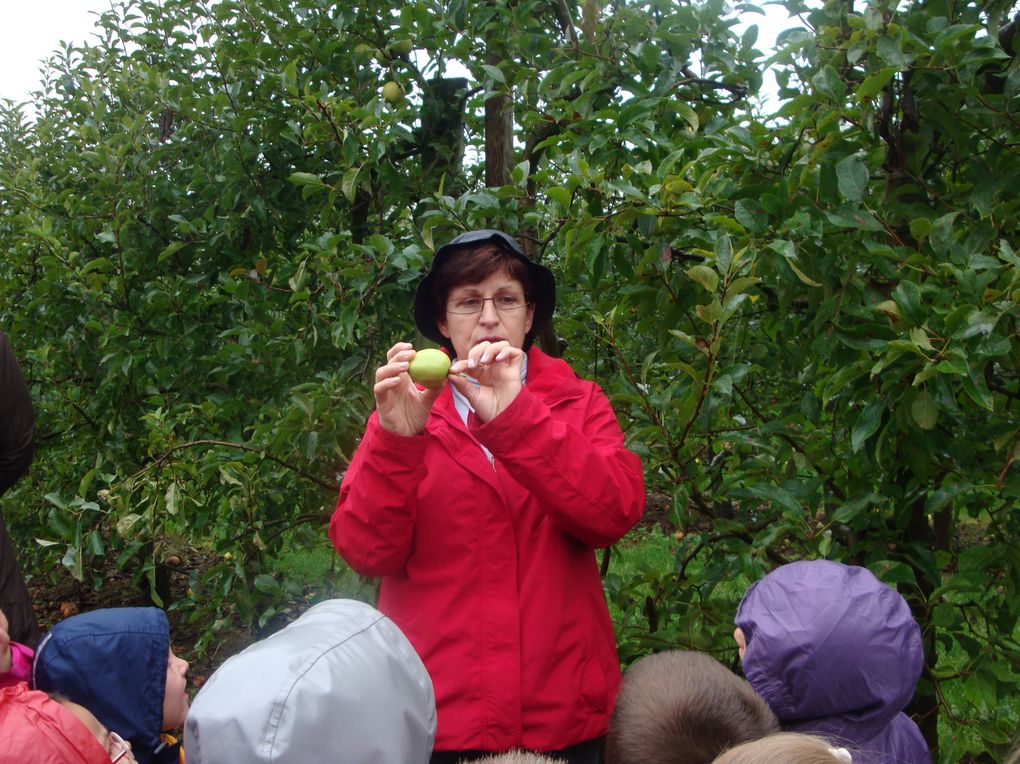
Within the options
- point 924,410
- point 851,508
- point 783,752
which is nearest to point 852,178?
point 924,410

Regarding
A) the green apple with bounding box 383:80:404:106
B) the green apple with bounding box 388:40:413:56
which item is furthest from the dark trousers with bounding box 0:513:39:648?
the green apple with bounding box 388:40:413:56

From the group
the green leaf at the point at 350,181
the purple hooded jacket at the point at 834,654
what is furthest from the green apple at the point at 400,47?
the purple hooded jacket at the point at 834,654

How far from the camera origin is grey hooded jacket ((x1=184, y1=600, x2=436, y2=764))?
1045 mm

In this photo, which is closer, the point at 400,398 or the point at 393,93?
the point at 400,398

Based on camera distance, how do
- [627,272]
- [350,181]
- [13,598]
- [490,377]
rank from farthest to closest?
[350,181]
[13,598]
[627,272]
[490,377]

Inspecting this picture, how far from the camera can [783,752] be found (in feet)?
3.34

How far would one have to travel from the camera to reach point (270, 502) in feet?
8.72

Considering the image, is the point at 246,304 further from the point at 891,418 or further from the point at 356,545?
the point at 891,418

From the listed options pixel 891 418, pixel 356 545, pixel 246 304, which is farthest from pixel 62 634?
pixel 891 418

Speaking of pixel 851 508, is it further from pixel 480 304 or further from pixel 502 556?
pixel 480 304

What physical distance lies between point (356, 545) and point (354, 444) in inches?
33.0

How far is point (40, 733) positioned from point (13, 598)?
4.01ft

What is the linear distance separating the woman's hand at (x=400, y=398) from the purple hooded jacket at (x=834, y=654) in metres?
0.68

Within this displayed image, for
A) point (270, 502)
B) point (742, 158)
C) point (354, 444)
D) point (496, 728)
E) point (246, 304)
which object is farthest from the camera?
point (246, 304)
